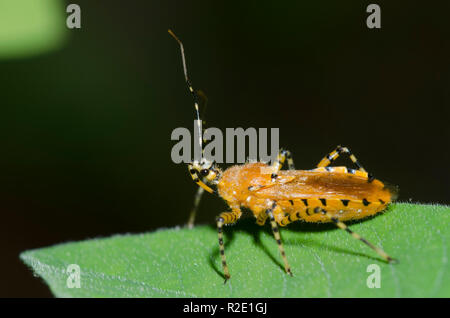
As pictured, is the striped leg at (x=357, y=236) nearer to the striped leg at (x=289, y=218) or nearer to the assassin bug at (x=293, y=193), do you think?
the assassin bug at (x=293, y=193)

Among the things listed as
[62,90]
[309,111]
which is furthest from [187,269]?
[309,111]

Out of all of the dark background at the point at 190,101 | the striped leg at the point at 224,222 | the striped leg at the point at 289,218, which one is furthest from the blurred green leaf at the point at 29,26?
the striped leg at the point at 289,218

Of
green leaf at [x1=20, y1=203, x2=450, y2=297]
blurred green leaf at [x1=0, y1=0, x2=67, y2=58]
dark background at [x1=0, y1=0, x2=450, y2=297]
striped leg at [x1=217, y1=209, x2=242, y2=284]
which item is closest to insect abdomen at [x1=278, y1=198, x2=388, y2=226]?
green leaf at [x1=20, y1=203, x2=450, y2=297]

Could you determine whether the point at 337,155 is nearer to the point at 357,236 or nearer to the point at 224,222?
the point at 357,236

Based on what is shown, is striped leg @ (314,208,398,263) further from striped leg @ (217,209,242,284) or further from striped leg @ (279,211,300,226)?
striped leg @ (217,209,242,284)

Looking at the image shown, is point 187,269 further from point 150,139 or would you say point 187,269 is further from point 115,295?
point 150,139

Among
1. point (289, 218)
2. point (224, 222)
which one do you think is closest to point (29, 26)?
point (224, 222)
